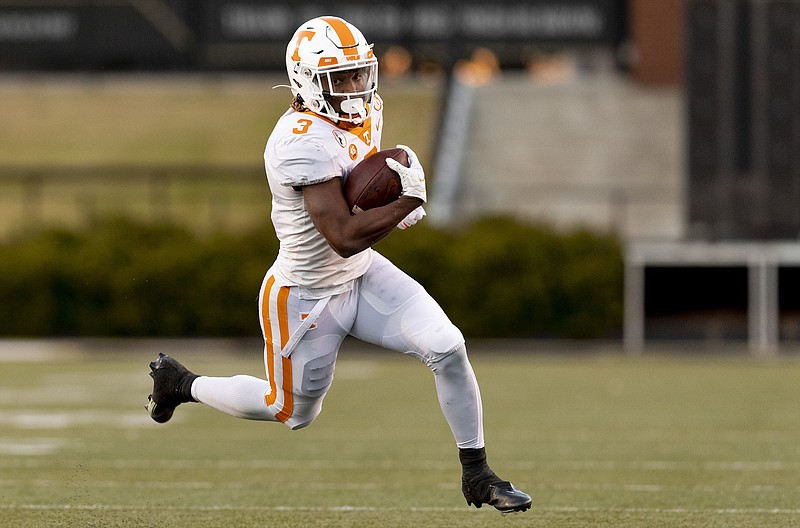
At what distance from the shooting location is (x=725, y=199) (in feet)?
55.4

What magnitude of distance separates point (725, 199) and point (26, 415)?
9.37 meters

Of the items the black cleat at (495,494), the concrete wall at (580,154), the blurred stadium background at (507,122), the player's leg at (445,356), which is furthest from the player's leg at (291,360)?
the concrete wall at (580,154)

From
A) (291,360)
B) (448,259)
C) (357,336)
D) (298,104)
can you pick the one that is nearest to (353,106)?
(298,104)

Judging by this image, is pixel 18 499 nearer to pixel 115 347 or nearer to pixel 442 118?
pixel 115 347

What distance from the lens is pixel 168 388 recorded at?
5.76 metres

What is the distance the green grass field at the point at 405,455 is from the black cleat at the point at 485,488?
44 cm

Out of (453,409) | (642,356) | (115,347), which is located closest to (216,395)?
(453,409)

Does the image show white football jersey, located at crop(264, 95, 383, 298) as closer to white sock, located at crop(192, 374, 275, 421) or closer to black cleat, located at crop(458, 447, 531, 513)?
white sock, located at crop(192, 374, 275, 421)

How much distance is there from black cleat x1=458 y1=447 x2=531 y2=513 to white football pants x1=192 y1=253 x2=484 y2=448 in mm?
48

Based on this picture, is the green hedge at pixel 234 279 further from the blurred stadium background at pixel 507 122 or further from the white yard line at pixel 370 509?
the white yard line at pixel 370 509

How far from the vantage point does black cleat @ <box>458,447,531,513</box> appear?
4969 millimetres

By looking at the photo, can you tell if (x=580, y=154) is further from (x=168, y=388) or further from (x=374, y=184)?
(x=374, y=184)

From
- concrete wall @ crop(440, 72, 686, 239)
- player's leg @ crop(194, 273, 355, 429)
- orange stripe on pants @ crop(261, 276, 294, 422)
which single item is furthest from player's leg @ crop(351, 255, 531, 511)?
concrete wall @ crop(440, 72, 686, 239)

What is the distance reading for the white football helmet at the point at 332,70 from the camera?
5.12m
